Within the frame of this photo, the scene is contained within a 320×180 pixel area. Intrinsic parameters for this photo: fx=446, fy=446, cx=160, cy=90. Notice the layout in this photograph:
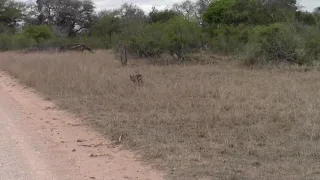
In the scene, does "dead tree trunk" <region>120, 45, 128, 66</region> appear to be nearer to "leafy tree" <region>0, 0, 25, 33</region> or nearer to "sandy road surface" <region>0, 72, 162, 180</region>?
"sandy road surface" <region>0, 72, 162, 180</region>

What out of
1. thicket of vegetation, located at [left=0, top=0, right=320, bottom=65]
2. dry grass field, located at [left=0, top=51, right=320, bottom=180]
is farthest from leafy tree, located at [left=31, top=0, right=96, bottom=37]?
dry grass field, located at [left=0, top=51, right=320, bottom=180]

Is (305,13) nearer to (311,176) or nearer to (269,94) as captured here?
(269,94)

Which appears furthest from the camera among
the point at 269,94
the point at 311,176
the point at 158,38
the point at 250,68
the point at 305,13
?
the point at 305,13

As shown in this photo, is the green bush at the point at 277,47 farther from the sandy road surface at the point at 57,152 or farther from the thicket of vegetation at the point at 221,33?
the sandy road surface at the point at 57,152

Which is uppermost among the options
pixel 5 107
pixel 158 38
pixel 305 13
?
pixel 305 13

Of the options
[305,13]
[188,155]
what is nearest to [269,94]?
[188,155]

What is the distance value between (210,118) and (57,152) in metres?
3.08

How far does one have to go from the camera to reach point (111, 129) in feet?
26.6

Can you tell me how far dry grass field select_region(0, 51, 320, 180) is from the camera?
5855 millimetres

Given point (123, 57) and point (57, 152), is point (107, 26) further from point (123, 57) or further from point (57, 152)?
point (57, 152)

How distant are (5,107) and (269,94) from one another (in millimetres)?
6754

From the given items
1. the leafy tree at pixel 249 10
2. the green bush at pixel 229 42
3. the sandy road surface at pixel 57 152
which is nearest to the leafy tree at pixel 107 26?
the leafy tree at pixel 249 10

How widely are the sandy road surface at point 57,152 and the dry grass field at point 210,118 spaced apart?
1.08 feet

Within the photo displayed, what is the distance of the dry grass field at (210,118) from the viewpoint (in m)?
5.86
